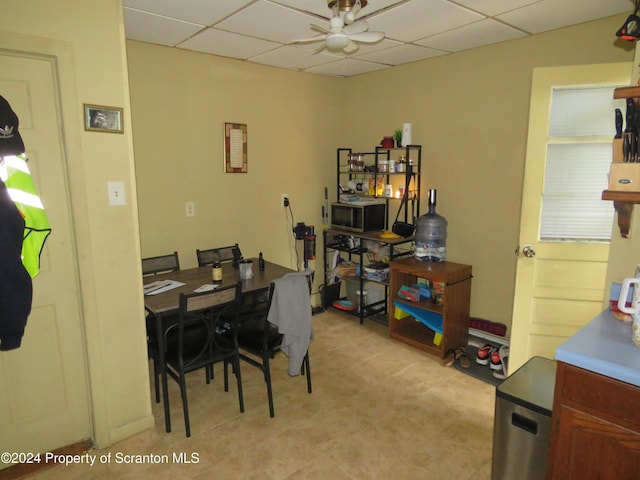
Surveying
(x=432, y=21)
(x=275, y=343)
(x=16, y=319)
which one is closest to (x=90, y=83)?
(x=16, y=319)

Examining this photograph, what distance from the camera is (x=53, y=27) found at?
1.90 metres

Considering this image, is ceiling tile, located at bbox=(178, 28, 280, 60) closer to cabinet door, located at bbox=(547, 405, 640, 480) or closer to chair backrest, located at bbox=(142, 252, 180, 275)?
chair backrest, located at bbox=(142, 252, 180, 275)

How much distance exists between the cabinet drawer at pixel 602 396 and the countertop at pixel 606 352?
28 millimetres

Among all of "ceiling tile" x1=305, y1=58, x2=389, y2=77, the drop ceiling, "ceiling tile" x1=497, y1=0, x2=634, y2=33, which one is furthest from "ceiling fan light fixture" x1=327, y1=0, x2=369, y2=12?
"ceiling tile" x1=305, y1=58, x2=389, y2=77

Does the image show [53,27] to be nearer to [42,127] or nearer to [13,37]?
[13,37]

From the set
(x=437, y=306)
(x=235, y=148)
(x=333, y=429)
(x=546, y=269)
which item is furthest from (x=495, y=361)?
(x=235, y=148)

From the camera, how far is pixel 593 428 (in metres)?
1.43

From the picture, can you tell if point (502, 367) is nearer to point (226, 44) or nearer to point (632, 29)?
point (632, 29)

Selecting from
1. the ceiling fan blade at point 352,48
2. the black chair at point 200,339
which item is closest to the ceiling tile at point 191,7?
the ceiling fan blade at point 352,48

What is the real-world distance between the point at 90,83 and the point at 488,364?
3291mm

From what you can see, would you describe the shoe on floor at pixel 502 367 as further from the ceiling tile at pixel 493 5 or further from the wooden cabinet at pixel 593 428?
the ceiling tile at pixel 493 5

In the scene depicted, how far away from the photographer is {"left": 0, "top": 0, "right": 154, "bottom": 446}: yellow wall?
1912 mm

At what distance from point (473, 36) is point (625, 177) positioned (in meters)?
1.91

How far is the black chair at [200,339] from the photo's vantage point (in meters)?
2.25
